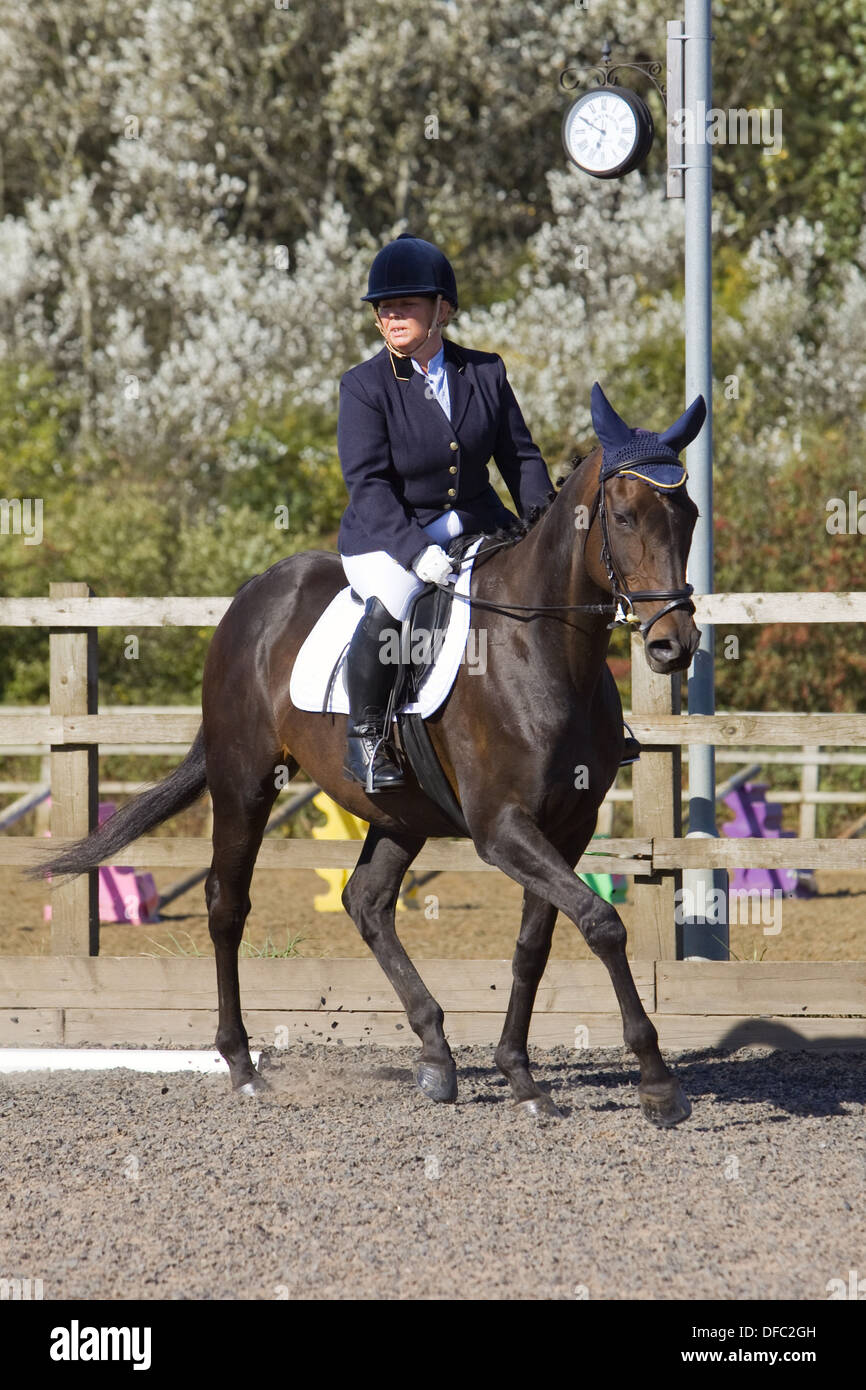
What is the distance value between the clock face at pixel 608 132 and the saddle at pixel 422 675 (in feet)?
8.28

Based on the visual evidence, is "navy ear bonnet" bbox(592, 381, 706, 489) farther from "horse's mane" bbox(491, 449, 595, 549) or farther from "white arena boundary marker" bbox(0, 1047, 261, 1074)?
"white arena boundary marker" bbox(0, 1047, 261, 1074)

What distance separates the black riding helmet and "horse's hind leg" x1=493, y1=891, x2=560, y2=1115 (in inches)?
80.1

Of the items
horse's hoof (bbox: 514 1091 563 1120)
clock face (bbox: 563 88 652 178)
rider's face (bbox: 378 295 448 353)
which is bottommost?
horse's hoof (bbox: 514 1091 563 1120)

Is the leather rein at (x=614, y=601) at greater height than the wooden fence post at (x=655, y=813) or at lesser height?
greater

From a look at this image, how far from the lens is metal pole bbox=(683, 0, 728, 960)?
238 inches

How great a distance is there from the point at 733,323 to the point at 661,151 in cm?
372

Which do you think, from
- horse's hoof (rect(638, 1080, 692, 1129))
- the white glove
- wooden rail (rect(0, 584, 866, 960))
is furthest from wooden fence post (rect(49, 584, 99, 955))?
horse's hoof (rect(638, 1080, 692, 1129))

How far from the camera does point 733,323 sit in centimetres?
1842

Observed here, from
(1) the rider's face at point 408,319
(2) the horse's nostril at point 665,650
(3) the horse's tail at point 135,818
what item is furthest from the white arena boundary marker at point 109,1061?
(1) the rider's face at point 408,319

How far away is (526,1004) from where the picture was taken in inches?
200

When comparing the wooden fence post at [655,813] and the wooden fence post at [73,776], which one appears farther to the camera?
the wooden fence post at [73,776]

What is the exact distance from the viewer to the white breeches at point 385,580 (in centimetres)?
487

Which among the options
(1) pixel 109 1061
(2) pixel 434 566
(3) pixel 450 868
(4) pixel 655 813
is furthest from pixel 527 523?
(1) pixel 109 1061

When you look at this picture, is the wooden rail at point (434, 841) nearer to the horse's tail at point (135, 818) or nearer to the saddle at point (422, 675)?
the horse's tail at point (135, 818)
